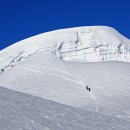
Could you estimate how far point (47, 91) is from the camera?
45.1m

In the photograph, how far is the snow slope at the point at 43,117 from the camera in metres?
A: 12.0

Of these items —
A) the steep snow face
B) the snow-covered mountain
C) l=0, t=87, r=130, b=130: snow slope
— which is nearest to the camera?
l=0, t=87, r=130, b=130: snow slope

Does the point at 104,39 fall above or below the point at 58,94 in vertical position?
above

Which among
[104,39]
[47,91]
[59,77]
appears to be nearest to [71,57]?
[104,39]

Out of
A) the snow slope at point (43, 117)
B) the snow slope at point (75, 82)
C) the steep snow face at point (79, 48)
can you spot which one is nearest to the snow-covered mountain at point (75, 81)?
the snow slope at point (75, 82)

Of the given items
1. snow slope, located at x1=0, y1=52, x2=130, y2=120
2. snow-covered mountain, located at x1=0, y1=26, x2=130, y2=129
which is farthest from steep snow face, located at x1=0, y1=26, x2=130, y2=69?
snow slope, located at x1=0, y1=52, x2=130, y2=120

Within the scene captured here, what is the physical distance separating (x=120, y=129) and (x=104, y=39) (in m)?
95.5

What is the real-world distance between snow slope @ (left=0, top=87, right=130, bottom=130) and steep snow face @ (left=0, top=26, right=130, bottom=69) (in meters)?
87.3

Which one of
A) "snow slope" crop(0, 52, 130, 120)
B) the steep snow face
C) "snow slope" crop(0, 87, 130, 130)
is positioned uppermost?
the steep snow face

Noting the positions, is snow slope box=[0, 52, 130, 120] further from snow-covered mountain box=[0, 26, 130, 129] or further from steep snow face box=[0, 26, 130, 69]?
steep snow face box=[0, 26, 130, 69]

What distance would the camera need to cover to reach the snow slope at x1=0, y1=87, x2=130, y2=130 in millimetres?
12047

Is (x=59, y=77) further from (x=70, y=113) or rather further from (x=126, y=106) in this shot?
(x=70, y=113)

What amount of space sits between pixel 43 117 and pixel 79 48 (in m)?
94.5

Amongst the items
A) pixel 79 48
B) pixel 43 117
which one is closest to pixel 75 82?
pixel 43 117
